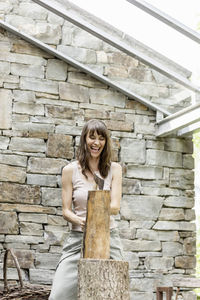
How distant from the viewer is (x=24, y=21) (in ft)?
14.6

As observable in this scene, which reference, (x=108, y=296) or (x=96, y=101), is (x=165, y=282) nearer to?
(x=96, y=101)

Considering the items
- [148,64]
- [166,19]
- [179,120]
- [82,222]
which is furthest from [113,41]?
[82,222]

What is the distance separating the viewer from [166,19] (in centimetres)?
390

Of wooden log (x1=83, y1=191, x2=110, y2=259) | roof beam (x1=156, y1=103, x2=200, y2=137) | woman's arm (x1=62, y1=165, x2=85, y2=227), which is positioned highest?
roof beam (x1=156, y1=103, x2=200, y2=137)

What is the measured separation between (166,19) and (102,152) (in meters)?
1.36

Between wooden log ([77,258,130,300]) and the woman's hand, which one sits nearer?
wooden log ([77,258,130,300])

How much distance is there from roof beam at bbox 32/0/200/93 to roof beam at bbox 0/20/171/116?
0.33 m

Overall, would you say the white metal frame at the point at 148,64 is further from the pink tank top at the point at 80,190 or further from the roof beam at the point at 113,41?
the pink tank top at the point at 80,190

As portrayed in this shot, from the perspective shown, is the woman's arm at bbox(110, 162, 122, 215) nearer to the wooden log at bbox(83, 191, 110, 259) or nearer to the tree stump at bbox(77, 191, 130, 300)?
the wooden log at bbox(83, 191, 110, 259)

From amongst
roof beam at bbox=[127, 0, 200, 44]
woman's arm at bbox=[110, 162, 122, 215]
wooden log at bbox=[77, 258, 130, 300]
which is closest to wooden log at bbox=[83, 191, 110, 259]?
wooden log at bbox=[77, 258, 130, 300]

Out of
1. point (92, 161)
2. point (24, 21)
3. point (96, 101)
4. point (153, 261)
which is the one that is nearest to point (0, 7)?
point (24, 21)

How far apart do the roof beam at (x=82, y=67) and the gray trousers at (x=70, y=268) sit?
1960 mm

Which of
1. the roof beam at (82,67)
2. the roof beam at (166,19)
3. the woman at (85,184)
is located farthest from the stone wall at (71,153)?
the woman at (85,184)

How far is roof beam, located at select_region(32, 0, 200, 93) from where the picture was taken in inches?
167
